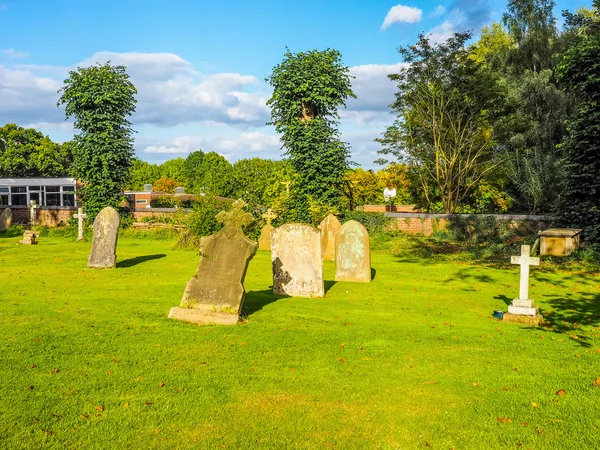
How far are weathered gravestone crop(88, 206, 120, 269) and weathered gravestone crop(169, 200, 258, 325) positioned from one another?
8.11 metres

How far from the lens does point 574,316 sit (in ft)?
36.6

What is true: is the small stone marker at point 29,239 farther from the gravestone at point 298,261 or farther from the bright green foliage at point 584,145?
the bright green foliage at point 584,145

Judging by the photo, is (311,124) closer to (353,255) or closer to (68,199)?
(353,255)

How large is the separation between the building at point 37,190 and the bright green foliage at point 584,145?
122 feet

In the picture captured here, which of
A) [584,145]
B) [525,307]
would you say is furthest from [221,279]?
[584,145]

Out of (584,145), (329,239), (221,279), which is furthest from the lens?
(584,145)

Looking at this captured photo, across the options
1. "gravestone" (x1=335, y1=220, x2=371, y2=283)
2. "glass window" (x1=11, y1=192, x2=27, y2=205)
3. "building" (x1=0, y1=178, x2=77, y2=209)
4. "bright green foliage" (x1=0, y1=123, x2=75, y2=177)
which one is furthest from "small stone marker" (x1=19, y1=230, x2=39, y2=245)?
"bright green foliage" (x1=0, y1=123, x2=75, y2=177)

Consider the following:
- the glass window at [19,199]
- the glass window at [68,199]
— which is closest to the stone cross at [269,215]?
the glass window at [68,199]

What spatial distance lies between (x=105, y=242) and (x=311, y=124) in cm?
1341

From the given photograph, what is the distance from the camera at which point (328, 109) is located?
27.9 metres

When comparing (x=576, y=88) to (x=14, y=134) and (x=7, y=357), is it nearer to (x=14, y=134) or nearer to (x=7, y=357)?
(x=7, y=357)

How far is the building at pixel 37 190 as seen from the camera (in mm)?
44625

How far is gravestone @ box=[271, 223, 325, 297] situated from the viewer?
12984mm

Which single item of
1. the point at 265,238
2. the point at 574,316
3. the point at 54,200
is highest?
the point at 54,200
